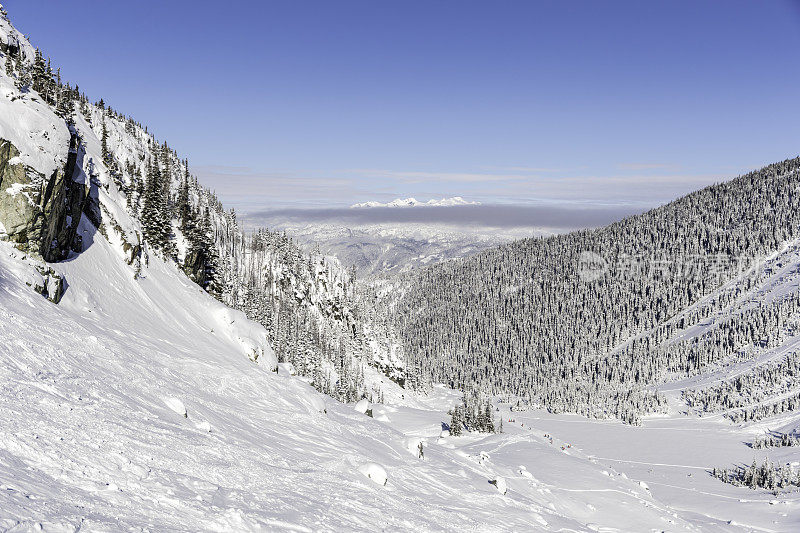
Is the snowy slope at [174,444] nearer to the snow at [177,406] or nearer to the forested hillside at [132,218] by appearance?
the snow at [177,406]

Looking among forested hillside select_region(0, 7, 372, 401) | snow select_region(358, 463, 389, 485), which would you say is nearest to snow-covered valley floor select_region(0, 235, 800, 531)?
snow select_region(358, 463, 389, 485)

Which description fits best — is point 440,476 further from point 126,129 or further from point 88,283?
point 126,129

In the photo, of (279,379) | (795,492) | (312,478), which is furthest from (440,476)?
(795,492)

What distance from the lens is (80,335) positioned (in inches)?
919

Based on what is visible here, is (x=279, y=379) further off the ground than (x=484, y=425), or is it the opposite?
(x=279, y=379)

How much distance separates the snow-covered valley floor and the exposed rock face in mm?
1606

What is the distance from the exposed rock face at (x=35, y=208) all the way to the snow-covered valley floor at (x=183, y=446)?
1.61 m

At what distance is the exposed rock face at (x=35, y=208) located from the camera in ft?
96.6

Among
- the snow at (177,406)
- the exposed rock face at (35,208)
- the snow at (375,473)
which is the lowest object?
the snow at (375,473)

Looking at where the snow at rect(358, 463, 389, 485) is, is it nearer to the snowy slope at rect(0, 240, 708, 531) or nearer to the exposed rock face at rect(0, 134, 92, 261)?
the snowy slope at rect(0, 240, 708, 531)

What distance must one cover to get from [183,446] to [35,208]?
25.3 metres

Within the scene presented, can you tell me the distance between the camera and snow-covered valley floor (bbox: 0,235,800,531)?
12148mm

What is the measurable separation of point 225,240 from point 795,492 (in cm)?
21340

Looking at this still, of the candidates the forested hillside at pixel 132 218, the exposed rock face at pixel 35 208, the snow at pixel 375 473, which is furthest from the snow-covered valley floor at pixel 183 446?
the forested hillside at pixel 132 218
